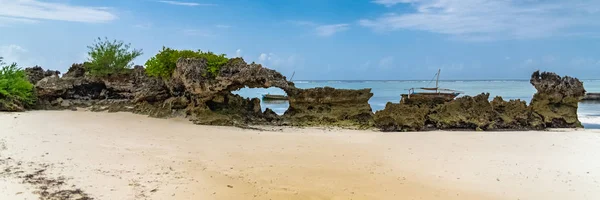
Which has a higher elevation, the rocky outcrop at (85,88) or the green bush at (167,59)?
the green bush at (167,59)

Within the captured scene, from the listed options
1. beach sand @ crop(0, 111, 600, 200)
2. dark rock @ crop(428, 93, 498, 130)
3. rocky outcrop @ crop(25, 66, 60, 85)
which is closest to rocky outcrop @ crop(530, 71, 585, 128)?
dark rock @ crop(428, 93, 498, 130)

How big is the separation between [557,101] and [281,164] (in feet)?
40.9

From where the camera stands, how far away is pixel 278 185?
686cm

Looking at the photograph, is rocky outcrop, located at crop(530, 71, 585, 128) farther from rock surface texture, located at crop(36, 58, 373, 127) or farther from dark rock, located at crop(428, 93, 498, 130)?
rock surface texture, located at crop(36, 58, 373, 127)

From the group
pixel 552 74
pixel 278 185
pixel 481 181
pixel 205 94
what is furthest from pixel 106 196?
pixel 552 74

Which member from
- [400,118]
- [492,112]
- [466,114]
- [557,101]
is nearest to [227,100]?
[400,118]

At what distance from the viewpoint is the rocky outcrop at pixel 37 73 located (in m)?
19.7

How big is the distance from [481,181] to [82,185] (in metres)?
6.25

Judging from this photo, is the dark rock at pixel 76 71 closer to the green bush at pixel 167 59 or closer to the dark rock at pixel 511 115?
the green bush at pixel 167 59

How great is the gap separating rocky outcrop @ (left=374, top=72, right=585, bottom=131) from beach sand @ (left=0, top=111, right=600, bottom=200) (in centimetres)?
172

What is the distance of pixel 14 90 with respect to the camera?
16.3 m

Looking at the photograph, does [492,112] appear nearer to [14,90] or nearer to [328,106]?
[328,106]

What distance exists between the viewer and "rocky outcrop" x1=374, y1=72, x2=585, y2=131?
1447 cm

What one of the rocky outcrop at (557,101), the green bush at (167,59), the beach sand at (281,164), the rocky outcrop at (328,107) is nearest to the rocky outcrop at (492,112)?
the rocky outcrop at (557,101)
